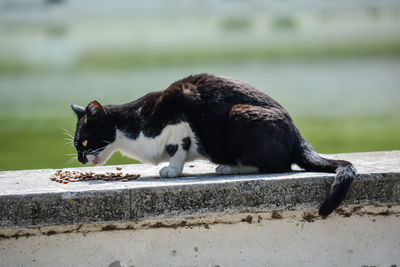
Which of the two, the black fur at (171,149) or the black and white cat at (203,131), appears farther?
the black fur at (171,149)

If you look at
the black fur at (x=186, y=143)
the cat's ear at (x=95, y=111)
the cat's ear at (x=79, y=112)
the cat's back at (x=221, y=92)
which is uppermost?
the cat's back at (x=221, y=92)

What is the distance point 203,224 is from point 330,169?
0.68 meters

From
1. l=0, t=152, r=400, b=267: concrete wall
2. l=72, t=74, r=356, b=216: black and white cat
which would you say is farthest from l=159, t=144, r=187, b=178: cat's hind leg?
l=0, t=152, r=400, b=267: concrete wall

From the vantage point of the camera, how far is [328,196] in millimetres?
2457

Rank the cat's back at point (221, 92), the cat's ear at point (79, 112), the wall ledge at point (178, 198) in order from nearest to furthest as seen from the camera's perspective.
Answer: the wall ledge at point (178, 198)
the cat's back at point (221, 92)
the cat's ear at point (79, 112)

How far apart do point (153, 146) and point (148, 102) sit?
0.25m

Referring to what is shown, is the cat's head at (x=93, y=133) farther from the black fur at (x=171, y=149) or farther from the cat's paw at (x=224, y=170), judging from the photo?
the cat's paw at (x=224, y=170)

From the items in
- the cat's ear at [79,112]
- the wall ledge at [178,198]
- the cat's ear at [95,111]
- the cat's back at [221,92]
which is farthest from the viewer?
the cat's ear at [79,112]

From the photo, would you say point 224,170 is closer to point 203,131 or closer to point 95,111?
point 203,131

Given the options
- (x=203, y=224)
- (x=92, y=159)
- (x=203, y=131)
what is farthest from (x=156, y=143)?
(x=203, y=224)

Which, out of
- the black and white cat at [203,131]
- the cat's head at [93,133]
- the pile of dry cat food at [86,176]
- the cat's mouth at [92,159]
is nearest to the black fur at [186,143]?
the black and white cat at [203,131]

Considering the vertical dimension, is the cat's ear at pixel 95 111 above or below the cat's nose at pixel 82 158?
above

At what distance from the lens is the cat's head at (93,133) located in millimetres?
3033

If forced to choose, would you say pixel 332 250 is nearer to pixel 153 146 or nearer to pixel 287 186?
pixel 287 186
